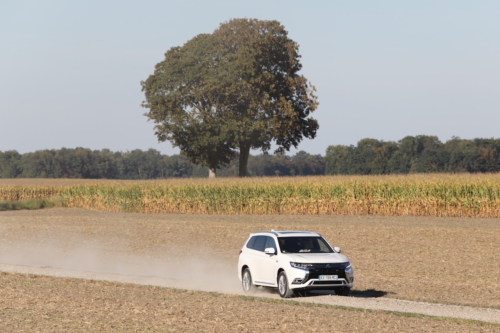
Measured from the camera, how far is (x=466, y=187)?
42.9 m

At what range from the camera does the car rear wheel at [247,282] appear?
18620 mm

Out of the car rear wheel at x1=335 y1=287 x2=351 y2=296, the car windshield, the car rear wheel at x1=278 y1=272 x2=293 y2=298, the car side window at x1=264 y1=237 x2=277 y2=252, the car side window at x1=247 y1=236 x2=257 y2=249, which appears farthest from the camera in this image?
the car side window at x1=247 y1=236 x2=257 y2=249

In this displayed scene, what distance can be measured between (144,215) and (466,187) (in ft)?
72.9

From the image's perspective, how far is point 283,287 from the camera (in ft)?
56.7

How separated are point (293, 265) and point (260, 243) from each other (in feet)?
6.62

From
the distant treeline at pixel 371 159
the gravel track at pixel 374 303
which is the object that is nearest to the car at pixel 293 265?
the gravel track at pixel 374 303

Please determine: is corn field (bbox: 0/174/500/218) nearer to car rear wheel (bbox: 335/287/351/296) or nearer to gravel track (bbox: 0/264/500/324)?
gravel track (bbox: 0/264/500/324)

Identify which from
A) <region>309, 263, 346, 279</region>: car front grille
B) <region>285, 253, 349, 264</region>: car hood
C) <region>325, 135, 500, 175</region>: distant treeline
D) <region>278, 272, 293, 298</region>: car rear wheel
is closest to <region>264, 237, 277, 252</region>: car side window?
<region>285, 253, 349, 264</region>: car hood

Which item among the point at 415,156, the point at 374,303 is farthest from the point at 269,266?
the point at 415,156

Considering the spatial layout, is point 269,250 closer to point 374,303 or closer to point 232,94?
point 374,303

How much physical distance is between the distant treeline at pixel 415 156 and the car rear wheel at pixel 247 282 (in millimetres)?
107627

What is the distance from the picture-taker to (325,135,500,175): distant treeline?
418ft

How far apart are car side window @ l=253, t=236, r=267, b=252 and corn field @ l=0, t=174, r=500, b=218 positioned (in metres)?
26.8

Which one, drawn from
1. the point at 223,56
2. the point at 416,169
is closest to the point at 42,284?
the point at 223,56
